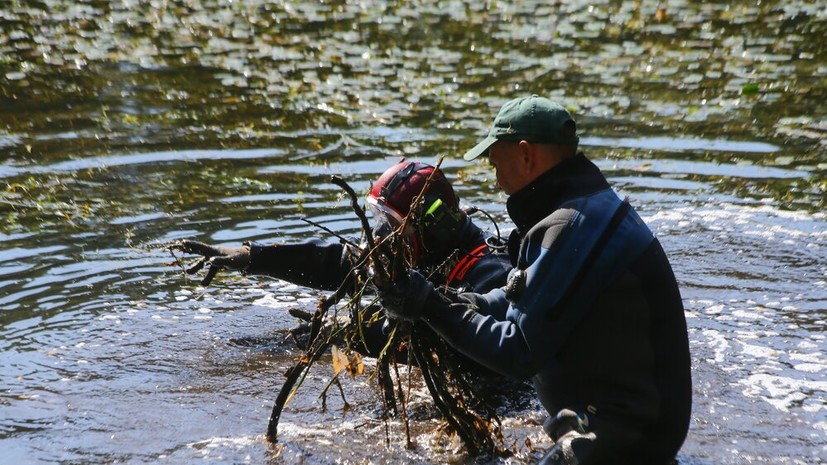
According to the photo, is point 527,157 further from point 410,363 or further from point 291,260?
point 291,260

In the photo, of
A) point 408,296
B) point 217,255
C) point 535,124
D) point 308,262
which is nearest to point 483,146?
point 535,124

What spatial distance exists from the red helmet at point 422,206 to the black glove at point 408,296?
3.30ft

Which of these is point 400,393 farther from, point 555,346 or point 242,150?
point 242,150

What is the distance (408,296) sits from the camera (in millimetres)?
4840

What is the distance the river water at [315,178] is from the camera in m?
6.14

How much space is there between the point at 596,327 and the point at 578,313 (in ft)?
0.38

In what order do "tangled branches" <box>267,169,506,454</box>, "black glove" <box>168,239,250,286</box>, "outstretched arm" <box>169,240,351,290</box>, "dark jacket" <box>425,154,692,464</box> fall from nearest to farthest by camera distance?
"dark jacket" <box>425,154,692,464</box>, "tangled branches" <box>267,169,506,454</box>, "black glove" <box>168,239,250,286</box>, "outstretched arm" <box>169,240,351,290</box>

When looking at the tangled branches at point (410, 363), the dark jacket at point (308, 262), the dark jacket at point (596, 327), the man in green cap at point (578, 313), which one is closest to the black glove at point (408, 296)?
the man in green cap at point (578, 313)

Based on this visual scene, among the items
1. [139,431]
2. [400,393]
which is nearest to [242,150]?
[139,431]

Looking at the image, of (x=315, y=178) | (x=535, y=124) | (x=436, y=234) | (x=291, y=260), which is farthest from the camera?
(x=315, y=178)

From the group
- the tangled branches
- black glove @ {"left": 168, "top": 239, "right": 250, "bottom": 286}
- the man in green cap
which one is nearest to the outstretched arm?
black glove @ {"left": 168, "top": 239, "right": 250, "bottom": 286}

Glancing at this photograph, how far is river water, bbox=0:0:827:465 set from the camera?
6145mm

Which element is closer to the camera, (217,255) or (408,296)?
(408,296)

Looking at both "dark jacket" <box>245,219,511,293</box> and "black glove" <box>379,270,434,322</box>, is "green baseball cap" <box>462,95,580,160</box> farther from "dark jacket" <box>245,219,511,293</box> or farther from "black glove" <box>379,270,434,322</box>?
"dark jacket" <box>245,219,511,293</box>
